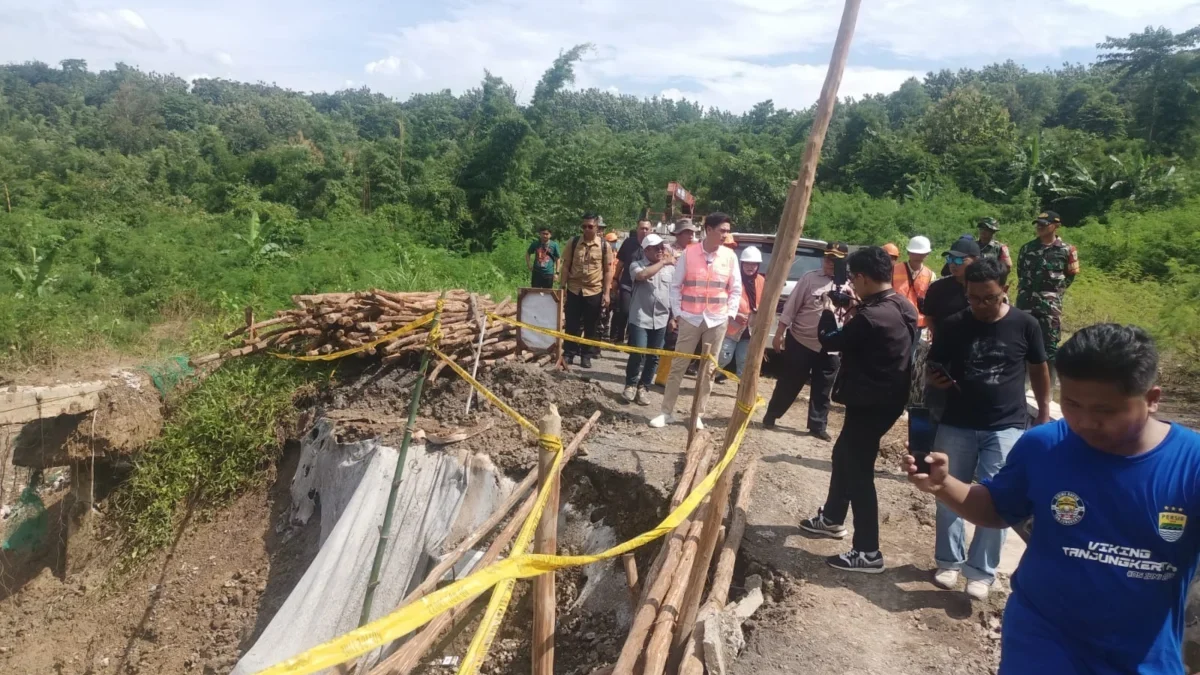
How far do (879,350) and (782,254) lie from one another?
86 centimetres

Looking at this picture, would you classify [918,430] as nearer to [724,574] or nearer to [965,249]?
[724,574]

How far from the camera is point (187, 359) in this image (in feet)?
28.7

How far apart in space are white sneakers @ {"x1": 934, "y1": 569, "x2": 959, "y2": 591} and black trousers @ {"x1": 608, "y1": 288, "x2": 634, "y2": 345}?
4.86m

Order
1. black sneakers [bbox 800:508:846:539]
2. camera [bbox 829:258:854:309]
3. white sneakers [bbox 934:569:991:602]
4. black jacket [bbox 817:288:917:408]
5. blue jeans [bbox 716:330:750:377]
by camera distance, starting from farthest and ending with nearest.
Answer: blue jeans [bbox 716:330:750:377]
black sneakers [bbox 800:508:846:539]
camera [bbox 829:258:854:309]
black jacket [bbox 817:288:917:408]
white sneakers [bbox 934:569:991:602]

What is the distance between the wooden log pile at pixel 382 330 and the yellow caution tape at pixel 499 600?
13.9ft

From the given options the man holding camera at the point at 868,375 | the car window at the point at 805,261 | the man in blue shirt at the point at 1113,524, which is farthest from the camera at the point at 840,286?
the man in blue shirt at the point at 1113,524

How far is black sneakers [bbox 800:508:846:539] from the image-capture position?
456 centimetres

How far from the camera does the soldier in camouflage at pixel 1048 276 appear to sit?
229 inches

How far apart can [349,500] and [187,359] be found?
3.53 m

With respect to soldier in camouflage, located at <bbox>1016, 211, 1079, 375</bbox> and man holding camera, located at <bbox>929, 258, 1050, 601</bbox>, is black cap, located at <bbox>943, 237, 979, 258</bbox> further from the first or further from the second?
man holding camera, located at <bbox>929, 258, 1050, 601</bbox>

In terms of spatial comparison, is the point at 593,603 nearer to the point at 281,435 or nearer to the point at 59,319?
the point at 281,435

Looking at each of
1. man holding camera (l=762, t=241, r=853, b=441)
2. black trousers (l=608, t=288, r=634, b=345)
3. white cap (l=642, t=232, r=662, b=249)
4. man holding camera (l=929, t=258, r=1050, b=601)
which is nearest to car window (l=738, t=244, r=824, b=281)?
black trousers (l=608, t=288, r=634, b=345)

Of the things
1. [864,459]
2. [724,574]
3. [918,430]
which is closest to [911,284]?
[864,459]

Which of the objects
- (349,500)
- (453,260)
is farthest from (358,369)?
(453,260)
